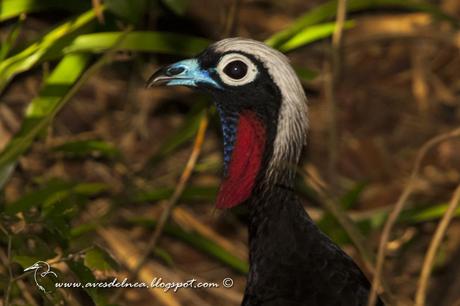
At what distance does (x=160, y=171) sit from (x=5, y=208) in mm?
1768

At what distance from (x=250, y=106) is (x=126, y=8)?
1148mm

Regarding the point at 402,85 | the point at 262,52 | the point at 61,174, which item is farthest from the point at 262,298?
the point at 402,85

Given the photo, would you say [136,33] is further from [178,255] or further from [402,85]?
[402,85]

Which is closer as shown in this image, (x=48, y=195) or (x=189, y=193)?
(x=48, y=195)

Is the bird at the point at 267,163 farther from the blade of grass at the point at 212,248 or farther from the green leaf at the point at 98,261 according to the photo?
the blade of grass at the point at 212,248

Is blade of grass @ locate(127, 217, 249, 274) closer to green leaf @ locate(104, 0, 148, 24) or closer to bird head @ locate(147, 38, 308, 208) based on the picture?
green leaf @ locate(104, 0, 148, 24)

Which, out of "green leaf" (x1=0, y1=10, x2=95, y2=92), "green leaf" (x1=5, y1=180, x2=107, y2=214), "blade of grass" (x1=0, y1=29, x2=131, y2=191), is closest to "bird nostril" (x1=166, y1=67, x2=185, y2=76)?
"blade of grass" (x1=0, y1=29, x2=131, y2=191)

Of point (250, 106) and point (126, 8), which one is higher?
point (126, 8)

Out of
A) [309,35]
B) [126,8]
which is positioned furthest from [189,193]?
[126,8]

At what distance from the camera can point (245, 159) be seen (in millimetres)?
4387

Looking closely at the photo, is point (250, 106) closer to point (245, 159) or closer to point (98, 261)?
point (245, 159)

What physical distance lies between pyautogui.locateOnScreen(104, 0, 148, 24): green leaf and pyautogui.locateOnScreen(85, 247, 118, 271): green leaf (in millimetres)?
1319

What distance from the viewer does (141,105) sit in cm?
757

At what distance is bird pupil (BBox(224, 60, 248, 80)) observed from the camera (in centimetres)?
437
